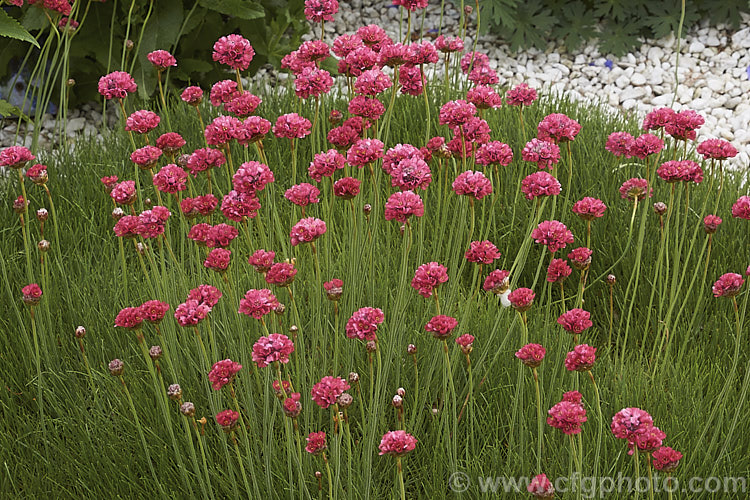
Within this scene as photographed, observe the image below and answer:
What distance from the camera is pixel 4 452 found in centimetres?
189

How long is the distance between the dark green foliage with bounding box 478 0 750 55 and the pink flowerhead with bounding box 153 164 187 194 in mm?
3564

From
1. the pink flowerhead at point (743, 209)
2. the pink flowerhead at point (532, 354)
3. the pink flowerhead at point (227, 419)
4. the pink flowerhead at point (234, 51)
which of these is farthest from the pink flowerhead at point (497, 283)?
the pink flowerhead at point (234, 51)

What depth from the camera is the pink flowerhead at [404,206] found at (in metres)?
1.53

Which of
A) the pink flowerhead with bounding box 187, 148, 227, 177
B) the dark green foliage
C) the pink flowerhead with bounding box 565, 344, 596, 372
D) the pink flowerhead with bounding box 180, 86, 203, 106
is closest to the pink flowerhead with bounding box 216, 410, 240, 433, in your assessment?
the pink flowerhead with bounding box 565, 344, 596, 372

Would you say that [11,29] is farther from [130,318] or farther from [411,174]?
[411,174]

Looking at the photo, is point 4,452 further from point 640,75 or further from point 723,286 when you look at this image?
point 640,75

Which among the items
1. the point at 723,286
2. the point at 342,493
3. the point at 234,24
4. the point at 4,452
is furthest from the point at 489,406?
the point at 234,24

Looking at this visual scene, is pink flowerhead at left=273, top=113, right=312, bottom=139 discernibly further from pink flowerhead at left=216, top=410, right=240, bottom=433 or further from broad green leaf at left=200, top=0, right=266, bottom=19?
broad green leaf at left=200, top=0, right=266, bottom=19

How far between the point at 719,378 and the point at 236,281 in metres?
1.43

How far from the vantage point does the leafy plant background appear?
3.61 metres

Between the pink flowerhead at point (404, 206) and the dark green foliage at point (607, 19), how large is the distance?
12.1 feet

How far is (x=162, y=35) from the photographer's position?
12.0 feet

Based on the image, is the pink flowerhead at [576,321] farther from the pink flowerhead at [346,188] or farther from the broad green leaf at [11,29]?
the broad green leaf at [11,29]

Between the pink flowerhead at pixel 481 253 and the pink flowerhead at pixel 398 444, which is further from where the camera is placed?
the pink flowerhead at pixel 481 253
